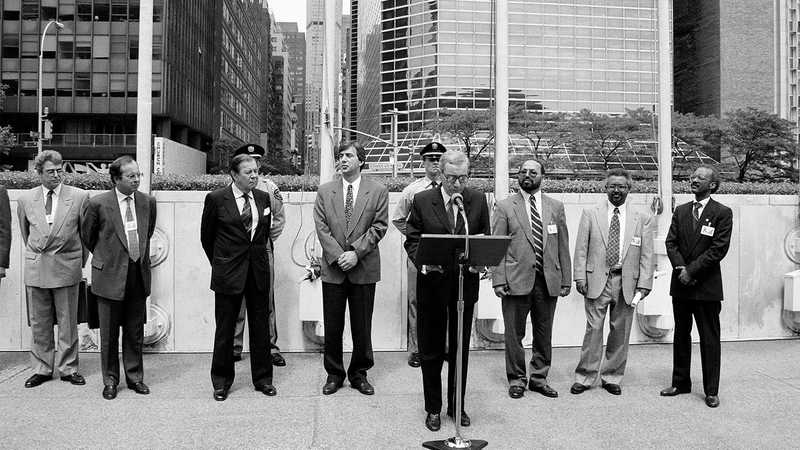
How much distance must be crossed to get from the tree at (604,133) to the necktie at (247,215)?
44390 mm

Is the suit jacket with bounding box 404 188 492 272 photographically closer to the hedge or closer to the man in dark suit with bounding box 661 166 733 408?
the man in dark suit with bounding box 661 166 733 408

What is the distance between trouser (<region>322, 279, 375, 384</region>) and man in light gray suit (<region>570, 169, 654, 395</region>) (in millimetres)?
1973

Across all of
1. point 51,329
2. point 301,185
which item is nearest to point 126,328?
point 51,329

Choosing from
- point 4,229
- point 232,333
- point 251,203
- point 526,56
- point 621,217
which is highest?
point 526,56

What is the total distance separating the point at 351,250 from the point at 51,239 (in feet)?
9.48

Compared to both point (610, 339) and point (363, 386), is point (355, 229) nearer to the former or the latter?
point (363, 386)

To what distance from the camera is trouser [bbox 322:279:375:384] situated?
580 centimetres

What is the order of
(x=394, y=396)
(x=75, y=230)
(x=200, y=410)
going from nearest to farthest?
(x=200, y=410)
(x=394, y=396)
(x=75, y=230)

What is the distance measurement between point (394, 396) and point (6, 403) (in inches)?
130

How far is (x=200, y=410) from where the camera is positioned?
17.0 feet

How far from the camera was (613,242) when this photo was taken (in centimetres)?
592

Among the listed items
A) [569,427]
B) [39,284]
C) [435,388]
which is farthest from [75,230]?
[569,427]

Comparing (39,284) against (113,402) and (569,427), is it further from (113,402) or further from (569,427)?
(569,427)

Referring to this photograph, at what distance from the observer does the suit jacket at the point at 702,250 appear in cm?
557
